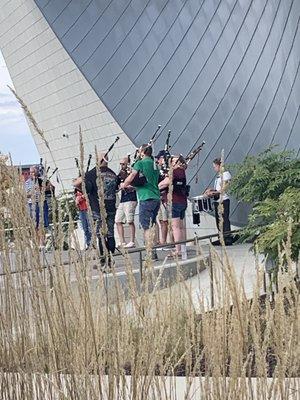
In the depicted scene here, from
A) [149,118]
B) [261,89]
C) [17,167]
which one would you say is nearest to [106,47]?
[149,118]

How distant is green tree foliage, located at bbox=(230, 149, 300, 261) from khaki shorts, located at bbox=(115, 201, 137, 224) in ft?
5.23

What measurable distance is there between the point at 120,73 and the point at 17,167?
13.9 meters

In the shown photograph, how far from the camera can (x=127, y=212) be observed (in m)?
10.3

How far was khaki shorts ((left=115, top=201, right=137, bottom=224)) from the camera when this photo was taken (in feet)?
33.6

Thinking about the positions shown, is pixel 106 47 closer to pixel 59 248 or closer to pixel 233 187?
pixel 233 187

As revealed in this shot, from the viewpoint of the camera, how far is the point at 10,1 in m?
19.4

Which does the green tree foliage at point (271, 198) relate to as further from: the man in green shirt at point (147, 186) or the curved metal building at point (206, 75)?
the curved metal building at point (206, 75)

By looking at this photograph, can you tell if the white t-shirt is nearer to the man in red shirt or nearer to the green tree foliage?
the green tree foliage

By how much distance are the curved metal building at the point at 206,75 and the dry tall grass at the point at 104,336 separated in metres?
12.4

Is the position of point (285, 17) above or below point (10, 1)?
below

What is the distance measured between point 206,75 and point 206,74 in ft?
0.08

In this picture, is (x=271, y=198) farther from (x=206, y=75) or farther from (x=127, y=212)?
(x=206, y=75)

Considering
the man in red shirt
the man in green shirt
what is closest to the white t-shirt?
the man in red shirt

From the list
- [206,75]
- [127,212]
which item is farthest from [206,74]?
[127,212]
